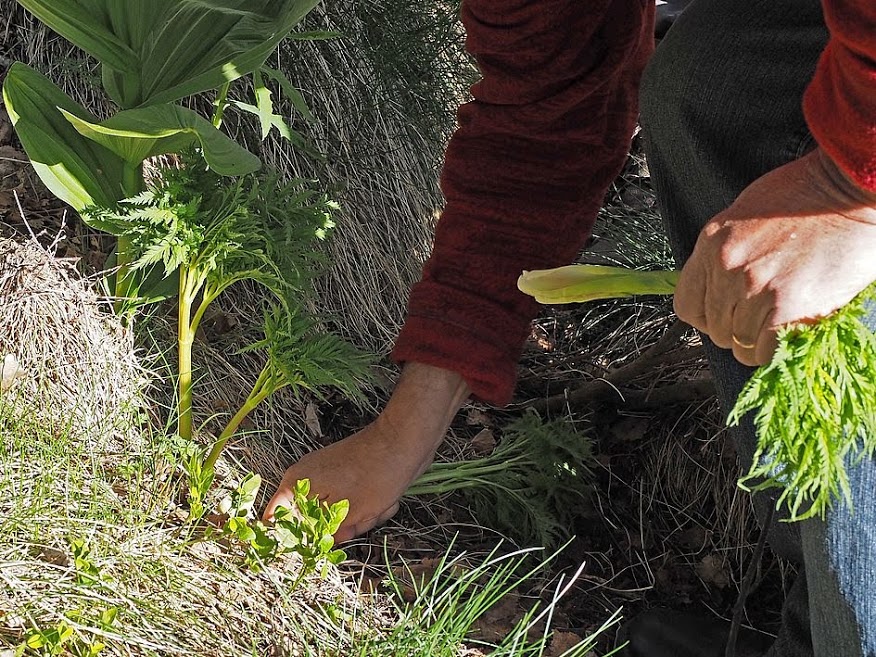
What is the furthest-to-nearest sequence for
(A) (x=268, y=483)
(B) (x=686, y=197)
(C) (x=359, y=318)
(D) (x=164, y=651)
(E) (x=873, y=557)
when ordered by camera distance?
(C) (x=359, y=318), (A) (x=268, y=483), (B) (x=686, y=197), (D) (x=164, y=651), (E) (x=873, y=557)

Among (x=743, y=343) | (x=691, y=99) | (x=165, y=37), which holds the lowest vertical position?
(x=743, y=343)

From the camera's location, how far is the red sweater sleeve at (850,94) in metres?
0.91

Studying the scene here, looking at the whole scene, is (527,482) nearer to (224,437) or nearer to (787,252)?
(224,437)

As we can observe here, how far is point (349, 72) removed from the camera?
214 centimetres

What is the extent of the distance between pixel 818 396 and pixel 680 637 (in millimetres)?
724

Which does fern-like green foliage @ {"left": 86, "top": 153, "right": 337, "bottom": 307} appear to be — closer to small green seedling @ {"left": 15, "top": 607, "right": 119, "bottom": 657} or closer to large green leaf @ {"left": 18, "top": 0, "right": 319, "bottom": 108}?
large green leaf @ {"left": 18, "top": 0, "right": 319, "bottom": 108}

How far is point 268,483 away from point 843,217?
3.46ft

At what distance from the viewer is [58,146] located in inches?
61.2

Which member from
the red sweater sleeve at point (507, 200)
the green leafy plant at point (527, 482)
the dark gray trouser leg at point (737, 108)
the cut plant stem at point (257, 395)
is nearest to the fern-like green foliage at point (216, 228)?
the cut plant stem at point (257, 395)

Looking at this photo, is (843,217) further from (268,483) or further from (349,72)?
(349,72)

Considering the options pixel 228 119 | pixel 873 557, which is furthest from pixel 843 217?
pixel 228 119

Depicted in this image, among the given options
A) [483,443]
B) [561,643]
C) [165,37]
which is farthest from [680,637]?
[165,37]

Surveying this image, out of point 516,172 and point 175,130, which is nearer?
point 175,130

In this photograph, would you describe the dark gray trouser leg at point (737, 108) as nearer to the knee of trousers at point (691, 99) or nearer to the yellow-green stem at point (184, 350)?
the knee of trousers at point (691, 99)
